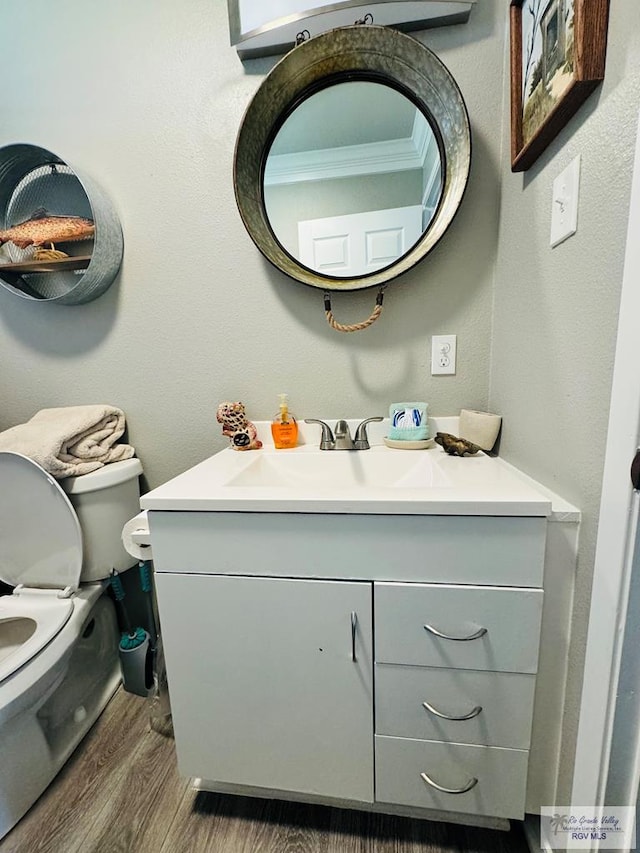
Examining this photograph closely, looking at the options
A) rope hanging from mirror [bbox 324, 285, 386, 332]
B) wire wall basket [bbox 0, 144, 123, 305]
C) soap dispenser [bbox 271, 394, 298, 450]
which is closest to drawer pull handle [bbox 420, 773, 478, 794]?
soap dispenser [bbox 271, 394, 298, 450]

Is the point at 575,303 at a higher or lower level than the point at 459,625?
higher

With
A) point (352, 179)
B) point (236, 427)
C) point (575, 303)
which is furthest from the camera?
point (236, 427)

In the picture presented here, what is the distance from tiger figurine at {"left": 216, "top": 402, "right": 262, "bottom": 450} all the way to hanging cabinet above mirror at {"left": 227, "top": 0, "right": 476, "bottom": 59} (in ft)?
3.19

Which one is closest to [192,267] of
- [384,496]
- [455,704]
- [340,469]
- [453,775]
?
[340,469]

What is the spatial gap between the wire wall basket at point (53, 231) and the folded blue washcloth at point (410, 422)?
100cm

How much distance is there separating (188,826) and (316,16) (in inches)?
79.2

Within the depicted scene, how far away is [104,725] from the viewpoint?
1.08 meters

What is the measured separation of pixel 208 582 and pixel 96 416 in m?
0.69

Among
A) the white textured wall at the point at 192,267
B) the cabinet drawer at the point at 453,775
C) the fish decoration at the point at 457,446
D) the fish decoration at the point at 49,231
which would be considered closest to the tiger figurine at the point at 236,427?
the white textured wall at the point at 192,267

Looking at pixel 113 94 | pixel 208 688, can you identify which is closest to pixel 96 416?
pixel 208 688

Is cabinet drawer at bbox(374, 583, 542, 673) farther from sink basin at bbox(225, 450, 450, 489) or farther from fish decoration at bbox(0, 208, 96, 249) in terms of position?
fish decoration at bbox(0, 208, 96, 249)

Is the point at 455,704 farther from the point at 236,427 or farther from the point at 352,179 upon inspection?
the point at 352,179

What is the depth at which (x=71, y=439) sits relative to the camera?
1011 mm

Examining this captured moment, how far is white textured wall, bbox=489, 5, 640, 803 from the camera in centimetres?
49
